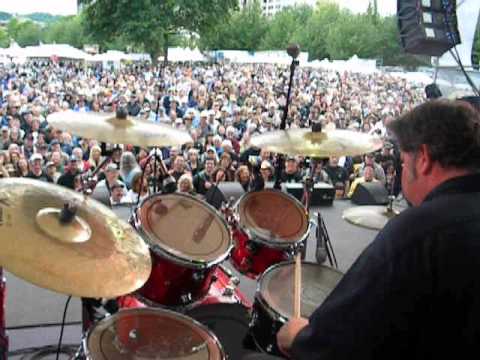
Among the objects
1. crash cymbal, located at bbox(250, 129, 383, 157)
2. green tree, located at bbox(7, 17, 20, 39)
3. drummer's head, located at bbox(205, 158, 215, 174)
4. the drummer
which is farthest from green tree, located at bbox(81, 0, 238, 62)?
green tree, located at bbox(7, 17, 20, 39)

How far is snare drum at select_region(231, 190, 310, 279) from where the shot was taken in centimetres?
336

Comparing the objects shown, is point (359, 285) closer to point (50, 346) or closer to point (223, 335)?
point (223, 335)

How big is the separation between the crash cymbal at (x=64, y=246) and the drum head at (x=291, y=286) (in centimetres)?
71

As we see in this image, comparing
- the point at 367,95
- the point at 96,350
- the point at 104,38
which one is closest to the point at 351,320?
the point at 96,350

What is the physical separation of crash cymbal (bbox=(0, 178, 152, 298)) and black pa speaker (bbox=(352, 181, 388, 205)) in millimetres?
4825

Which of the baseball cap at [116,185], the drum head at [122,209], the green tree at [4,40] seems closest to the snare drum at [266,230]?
the drum head at [122,209]

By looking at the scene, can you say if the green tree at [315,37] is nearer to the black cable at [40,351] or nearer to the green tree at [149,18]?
the green tree at [149,18]

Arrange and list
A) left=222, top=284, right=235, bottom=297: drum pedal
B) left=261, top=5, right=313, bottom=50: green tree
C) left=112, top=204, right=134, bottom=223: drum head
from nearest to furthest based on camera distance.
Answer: left=222, top=284, right=235, bottom=297: drum pedal
left=112, top=204, right=134, bottom=223: drum head
left=261, top=5, right=313, bottom=50: green tree

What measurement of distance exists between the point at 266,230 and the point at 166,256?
908 millimetres

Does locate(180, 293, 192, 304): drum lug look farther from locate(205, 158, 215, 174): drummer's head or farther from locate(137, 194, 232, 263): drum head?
locate(205, 158, 215, 174): drummer's head

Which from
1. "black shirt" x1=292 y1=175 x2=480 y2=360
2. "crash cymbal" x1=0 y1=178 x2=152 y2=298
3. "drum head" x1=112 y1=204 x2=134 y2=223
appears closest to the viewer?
"black shirt" x1=292 y1=175 x2=480 y2=360

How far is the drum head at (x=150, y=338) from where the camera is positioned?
2.03 meters

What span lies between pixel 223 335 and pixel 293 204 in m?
1.11

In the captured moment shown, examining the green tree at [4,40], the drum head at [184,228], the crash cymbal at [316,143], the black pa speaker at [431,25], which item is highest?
the black pa speaker at [431,25]
